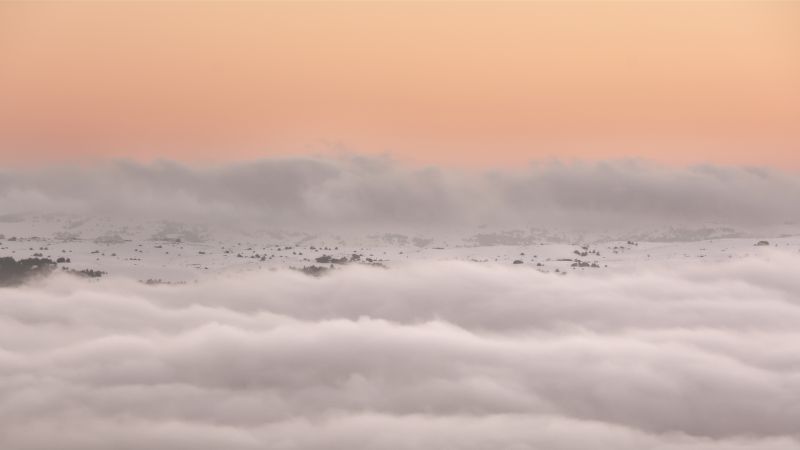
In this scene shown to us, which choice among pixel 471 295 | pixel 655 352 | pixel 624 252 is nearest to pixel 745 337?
pixel 655 352

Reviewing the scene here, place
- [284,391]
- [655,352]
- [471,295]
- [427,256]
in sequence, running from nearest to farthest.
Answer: [284,391]
[655,352]
[471,295]
[427,256]

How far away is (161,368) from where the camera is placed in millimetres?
66875

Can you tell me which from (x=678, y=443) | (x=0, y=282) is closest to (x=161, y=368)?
(x=0, y=282)

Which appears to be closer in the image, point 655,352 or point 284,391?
point 284,391

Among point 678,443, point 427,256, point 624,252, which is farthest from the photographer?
point 427,256

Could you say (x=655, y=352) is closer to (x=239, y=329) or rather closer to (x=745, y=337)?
(x=745, y=337)

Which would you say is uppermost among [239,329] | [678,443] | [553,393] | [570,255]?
[570,255]

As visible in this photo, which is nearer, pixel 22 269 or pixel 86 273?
pixel 86 273

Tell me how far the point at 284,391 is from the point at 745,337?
35914 mm

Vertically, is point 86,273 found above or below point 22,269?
below

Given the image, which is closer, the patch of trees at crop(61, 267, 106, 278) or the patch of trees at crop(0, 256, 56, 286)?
the patch of trees at crop(61, 267, 106, 278)

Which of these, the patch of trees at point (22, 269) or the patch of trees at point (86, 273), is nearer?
the patch of trees at point (86, 273)

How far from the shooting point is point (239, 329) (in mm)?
76562

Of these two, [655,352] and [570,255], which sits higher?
[570,255]
